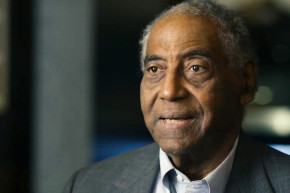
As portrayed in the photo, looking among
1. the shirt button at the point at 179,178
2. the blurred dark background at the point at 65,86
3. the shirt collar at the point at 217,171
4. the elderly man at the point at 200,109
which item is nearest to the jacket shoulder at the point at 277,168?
the elderly man at the point at 200,109

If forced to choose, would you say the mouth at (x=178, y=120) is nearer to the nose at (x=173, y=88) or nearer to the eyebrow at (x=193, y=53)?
the nose at (x=173, y=88)

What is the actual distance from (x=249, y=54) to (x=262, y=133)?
137 centimetres

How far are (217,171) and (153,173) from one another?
247 mm

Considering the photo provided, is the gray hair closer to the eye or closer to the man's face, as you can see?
the man's face

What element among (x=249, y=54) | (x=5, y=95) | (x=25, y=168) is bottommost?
(x=25, y=168)

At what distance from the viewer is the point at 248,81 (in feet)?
6.26

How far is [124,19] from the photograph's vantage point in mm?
3398

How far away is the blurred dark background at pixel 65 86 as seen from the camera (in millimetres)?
3361

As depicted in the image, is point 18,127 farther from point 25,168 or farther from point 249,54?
point 249,54

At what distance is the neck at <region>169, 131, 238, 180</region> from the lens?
1.78 m

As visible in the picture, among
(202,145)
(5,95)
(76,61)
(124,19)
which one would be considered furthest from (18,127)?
(202,145)

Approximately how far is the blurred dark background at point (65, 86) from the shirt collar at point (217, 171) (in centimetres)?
151

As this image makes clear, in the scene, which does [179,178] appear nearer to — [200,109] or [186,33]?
[200,109]

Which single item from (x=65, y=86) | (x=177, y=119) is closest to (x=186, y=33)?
(x=177, y=119)
